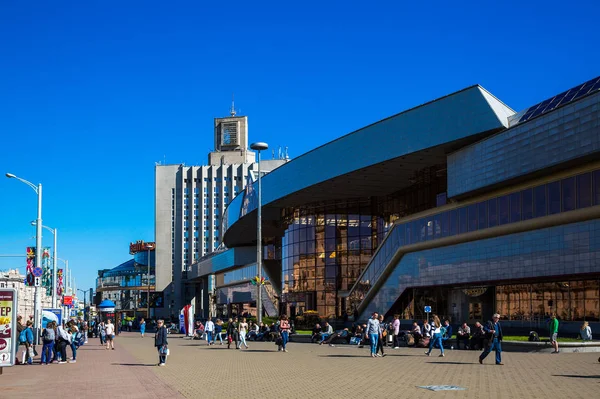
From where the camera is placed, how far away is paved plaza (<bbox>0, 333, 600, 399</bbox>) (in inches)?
634

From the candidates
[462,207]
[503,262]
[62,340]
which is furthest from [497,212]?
[62,340]

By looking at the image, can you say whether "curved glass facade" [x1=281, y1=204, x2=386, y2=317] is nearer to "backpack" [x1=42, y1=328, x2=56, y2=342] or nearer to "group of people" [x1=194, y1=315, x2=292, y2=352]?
"group of people" [x1=194, y1=315, x2=292, y2=352]

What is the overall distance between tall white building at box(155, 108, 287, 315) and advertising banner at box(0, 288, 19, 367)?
453 feet

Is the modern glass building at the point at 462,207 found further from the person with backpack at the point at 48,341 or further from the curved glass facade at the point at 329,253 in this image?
the person with backpack at the point at 48,341

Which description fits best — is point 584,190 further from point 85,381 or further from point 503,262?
point 85,381

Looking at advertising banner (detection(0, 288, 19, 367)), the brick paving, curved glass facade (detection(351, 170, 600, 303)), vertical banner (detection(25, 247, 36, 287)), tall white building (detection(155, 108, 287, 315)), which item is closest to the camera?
the brick paving

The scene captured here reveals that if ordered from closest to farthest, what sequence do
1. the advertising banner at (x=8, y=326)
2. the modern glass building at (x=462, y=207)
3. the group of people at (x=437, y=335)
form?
1. the advertising banner at (x=8, y=326)
2. the group of people at (x=437, y=335)
3. the modern glass building at (x=462, y=207)

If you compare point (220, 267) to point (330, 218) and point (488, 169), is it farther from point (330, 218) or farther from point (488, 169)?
point (488, 169)

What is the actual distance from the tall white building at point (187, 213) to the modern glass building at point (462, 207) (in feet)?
307

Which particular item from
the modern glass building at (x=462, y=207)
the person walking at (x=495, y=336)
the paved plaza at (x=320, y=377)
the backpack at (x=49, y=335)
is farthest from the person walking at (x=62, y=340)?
the modern glass building at (x=462, y=207)

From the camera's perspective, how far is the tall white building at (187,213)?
162 meters

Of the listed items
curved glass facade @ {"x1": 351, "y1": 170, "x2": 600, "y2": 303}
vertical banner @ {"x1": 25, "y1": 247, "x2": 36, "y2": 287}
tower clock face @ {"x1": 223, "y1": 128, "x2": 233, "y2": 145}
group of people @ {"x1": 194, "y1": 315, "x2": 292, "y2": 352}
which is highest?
tower clock face @ {"x1": 223, "y1": 128, "x2": 233, "y2": 145}

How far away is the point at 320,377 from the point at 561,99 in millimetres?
26083

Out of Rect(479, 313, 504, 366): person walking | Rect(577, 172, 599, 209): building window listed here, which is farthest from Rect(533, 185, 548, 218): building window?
Rect(479, 313, 504, 366): person walking
